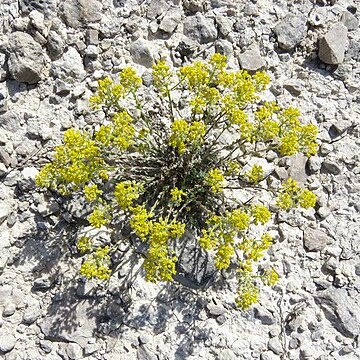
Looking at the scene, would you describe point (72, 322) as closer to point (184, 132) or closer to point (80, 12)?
point (184, 132)

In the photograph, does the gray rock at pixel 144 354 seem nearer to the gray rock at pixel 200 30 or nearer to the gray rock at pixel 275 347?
the gray rock at pixel 275 347

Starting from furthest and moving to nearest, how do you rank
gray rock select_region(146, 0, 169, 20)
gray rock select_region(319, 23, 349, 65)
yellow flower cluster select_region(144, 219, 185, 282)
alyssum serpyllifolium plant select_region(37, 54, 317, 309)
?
gray rock select_region(319, 23, 349, 65) < gray rock select_region(146, 0, 169, 20) < alyssum serpyllifolium plant select_region(37, 54, 317, 309) < yellow flower cluster select_region(144, 219, 185, 282)

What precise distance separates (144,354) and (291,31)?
12.7ft

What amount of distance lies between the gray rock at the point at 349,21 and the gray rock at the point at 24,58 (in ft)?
11.5

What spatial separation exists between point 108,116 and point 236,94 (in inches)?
57.8

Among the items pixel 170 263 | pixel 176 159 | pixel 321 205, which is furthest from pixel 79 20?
pixel 321 205

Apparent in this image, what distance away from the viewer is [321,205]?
490 cm

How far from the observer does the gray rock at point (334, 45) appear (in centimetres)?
523

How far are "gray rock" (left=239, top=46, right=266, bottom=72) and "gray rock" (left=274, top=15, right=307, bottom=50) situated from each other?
0.34 metres

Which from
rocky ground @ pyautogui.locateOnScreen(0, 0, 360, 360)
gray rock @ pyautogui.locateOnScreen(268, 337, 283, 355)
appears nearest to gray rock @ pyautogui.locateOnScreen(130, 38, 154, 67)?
rocky ground @ pyautogui.locateOnScreen(0, 0, 360, 360)

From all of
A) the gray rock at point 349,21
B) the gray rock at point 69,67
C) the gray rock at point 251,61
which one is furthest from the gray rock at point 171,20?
the gray rock at point 349,21

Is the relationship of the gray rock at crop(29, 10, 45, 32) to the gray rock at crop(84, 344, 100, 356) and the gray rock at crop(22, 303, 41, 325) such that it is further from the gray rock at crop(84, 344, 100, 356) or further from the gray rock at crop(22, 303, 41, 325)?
the gray rock at crop(84, 344, 100, 356)

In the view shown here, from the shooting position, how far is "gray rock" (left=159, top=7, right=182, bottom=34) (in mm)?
5062

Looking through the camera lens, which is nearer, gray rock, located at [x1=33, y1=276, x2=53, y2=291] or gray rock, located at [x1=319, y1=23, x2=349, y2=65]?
gray rock, located at [x1=33, y1=276, x2=53, y2=291]
